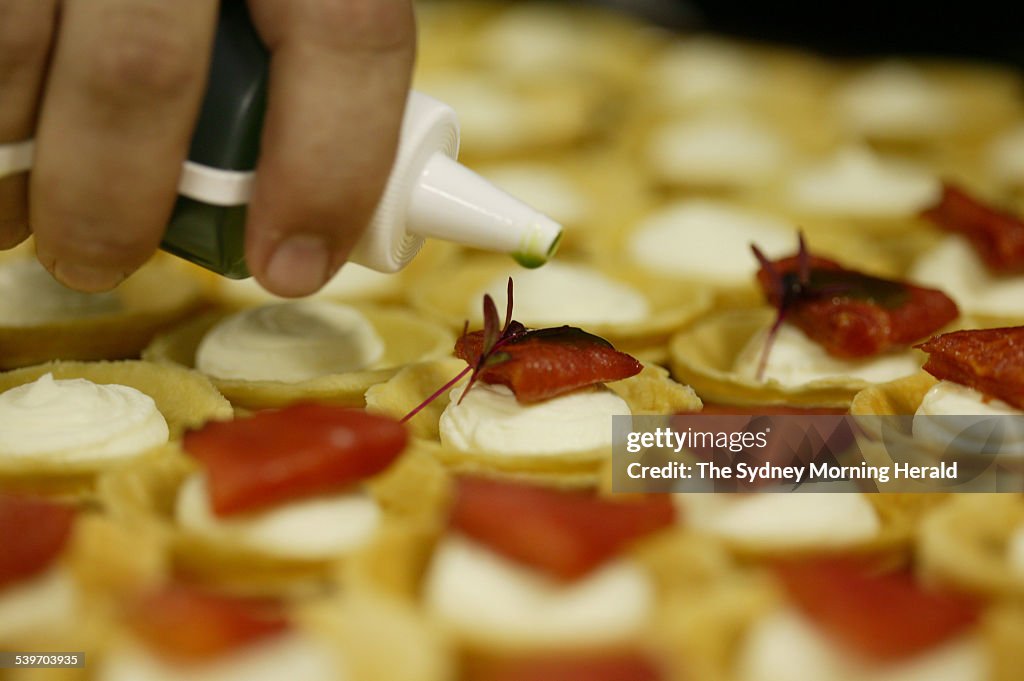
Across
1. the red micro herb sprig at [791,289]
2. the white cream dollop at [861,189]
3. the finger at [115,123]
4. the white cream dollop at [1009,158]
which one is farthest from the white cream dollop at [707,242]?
the finger at [115,123]

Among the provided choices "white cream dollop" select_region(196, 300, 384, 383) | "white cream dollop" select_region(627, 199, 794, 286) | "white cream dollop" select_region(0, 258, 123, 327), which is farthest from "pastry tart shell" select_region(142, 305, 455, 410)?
"white cream dollop" select_region(627, 199, 794, 286)

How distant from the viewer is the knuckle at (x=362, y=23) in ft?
4.47

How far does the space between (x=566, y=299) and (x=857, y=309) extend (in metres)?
0.58

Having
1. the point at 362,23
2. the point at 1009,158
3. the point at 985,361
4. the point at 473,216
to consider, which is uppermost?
the point at 362,23

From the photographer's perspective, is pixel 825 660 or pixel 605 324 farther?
pixel 605 324

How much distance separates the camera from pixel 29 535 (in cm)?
122

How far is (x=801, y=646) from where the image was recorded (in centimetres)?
117

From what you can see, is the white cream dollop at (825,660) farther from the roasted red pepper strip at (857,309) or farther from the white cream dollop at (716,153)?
the white cream dollop at (716,153)

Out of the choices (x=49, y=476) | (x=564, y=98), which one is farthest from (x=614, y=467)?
(x=564, y=98)

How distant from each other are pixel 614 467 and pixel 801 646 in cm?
43

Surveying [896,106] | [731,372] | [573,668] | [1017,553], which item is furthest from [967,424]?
[896,106]

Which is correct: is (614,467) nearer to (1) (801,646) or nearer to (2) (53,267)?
(1) (801,646)

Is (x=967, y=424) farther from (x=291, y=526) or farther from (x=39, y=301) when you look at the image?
(x=39, y=301)

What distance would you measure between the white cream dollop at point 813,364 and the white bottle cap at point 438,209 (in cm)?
59
